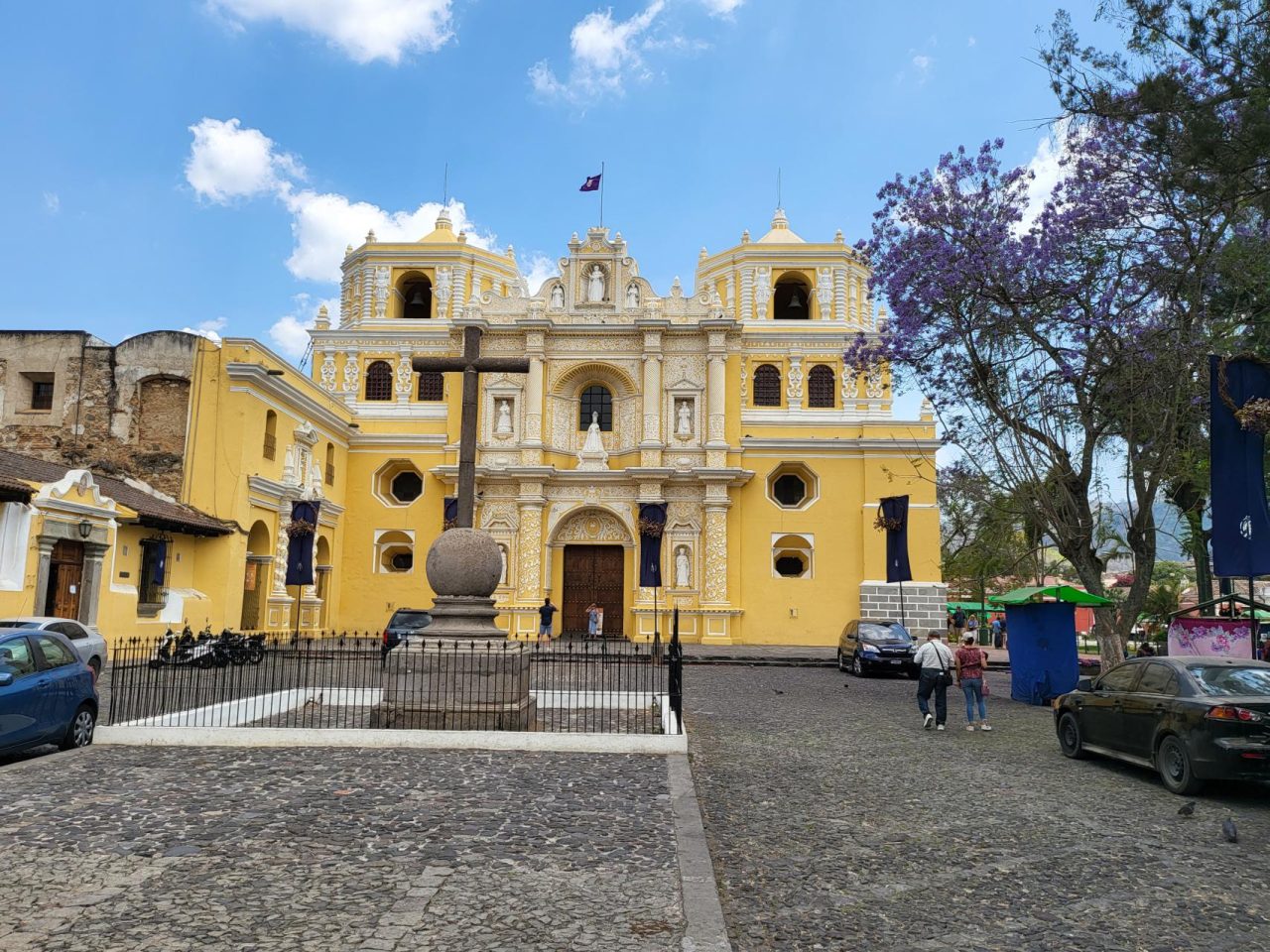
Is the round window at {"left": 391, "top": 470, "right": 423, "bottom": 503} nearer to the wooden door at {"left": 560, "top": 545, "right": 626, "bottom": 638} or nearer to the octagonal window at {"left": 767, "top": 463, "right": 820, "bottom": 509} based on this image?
the wooden door at {"left": 560, "top": 545, "right": 626, "bottom": 638}

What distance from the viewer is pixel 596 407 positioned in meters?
31.6

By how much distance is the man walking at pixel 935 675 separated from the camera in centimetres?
1176

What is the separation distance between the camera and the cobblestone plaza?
4.46 m

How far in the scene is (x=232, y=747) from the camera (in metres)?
9.16

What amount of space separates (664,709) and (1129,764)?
217 inches

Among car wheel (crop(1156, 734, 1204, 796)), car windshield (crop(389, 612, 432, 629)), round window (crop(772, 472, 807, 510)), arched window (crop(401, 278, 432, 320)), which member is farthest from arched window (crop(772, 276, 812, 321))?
car wheel (crop(1156, 734, 1204, 796))

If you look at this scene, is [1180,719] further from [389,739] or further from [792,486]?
[792,486]

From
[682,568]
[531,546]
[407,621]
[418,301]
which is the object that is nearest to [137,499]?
[407,621]

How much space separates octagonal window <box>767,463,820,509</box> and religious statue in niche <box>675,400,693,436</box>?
306 cm

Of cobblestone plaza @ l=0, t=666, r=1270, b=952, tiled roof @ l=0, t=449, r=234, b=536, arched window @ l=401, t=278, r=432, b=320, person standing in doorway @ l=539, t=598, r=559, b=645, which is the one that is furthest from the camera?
arched window @ l=401, t=278, r=432, b=320

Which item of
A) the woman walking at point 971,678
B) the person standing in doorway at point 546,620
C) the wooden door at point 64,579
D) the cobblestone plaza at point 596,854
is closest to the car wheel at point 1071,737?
the cobblestone plaza at point 596,854

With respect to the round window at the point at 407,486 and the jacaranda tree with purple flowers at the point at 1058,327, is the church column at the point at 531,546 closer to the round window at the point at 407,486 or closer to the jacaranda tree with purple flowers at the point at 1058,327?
the round window at the point at 407,486

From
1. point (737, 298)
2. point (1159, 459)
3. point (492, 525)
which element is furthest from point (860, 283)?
point (1159, 459)

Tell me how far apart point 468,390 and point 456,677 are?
3577 millimetres
